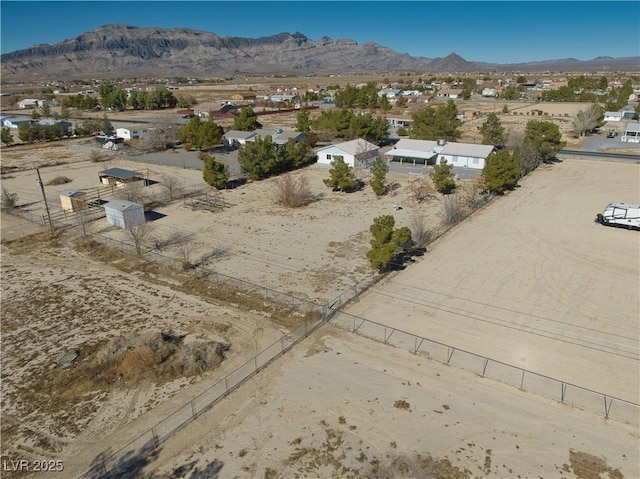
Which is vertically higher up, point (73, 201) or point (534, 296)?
point (73, 201)

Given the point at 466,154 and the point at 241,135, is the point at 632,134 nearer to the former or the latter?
the point at 466,154

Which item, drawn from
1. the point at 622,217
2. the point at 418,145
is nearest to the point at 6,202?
the point at 418,145

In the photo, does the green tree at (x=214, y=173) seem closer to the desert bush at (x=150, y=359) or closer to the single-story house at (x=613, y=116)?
the desert bush at (x=150, y=359)

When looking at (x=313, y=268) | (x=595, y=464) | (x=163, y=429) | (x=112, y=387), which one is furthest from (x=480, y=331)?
(x=112, y=387)

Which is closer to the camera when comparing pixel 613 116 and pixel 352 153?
pixel 352 153

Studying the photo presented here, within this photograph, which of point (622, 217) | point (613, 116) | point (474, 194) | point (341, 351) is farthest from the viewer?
point (613, 116)

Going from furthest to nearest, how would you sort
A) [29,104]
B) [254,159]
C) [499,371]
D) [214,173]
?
[29,104]
[254,159]
[214,173]
[499,371]

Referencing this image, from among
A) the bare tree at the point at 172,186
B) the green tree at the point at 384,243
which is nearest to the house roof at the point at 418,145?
the bare tree at the point at 172,186
